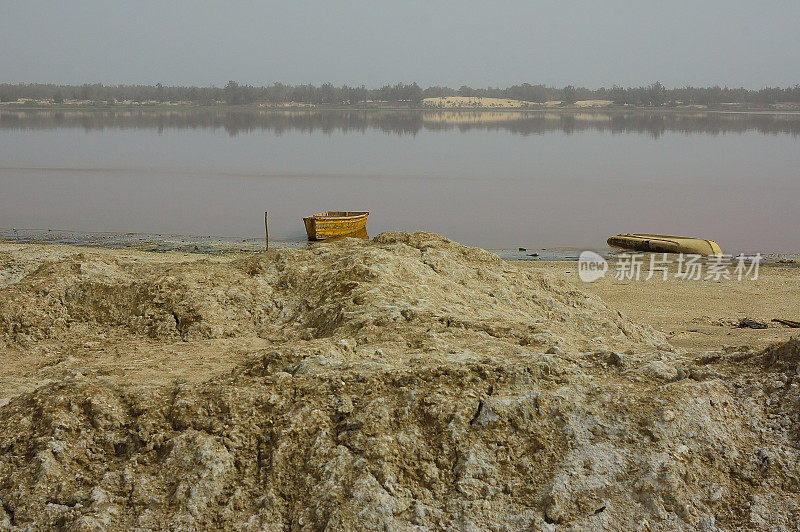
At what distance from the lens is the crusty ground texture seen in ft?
14.3

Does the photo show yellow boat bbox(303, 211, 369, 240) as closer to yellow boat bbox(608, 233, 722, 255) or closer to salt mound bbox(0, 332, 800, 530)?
yellow boat bbox(608, 233, 722, 255)

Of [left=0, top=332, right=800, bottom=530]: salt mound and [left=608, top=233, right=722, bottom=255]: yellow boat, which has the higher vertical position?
[left=0, top=332, right=800, bottom=530]: salt mound

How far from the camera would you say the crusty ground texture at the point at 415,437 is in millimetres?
4352

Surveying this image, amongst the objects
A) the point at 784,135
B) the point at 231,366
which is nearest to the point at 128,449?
the point at 231,366

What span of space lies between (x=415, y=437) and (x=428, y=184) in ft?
121

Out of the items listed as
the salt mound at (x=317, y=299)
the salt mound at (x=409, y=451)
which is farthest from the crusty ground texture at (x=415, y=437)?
the salt mound at (x=317, y=299)

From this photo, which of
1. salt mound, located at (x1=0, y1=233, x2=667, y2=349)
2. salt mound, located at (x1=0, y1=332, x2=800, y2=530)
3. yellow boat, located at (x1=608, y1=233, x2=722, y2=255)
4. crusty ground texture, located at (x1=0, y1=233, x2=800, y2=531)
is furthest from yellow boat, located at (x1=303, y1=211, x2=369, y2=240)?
salt mound, located at (x1=0, y1=332, x2=800, y2=530)

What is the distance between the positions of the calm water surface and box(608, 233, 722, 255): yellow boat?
5.18ft

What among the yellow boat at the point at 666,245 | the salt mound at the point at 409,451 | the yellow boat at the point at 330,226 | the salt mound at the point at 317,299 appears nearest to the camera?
the salt mound at the point at 409,451

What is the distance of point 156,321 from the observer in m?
7.53

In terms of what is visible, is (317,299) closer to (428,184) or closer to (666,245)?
(666,245)

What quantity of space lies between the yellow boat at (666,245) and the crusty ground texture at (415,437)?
16.6 meters

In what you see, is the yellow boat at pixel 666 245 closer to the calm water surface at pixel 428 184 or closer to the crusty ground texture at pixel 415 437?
the calm water surface at pixel 428 184

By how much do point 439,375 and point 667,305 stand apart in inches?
399
